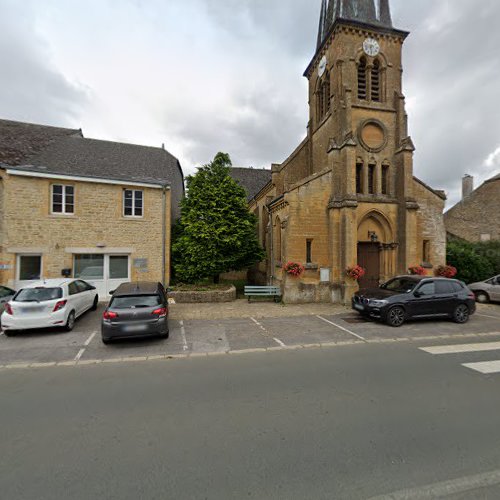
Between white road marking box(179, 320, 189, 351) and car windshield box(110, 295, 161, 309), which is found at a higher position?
car windshield box(110, 295, 161, 309)

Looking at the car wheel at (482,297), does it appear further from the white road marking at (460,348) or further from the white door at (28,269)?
the white door at (28,269)

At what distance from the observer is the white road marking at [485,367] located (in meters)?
5.41

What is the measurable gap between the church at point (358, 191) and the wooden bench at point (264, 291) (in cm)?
71

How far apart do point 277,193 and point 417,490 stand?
51.3 feet

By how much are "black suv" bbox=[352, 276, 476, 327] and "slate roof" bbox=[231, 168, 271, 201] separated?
20318mm

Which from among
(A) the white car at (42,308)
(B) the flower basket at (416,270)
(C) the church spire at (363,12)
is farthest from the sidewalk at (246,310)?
(C) the church spire at (363,12)

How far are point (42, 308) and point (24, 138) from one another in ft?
44.2

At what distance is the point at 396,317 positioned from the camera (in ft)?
29.2

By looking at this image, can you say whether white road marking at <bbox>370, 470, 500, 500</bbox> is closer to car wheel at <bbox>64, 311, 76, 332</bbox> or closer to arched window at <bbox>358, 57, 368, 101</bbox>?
car wheel at <bbox>64, 311, 76, 332</bbox>

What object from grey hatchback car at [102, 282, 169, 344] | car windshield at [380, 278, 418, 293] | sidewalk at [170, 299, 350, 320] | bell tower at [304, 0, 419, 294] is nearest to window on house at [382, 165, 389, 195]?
bell tower at [304, 0, 419, 294]

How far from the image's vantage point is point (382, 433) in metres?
3.43

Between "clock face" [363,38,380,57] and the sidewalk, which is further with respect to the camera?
"clock face" [363,38,380,57]

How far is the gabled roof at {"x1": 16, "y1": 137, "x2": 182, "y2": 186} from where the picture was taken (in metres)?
13.5

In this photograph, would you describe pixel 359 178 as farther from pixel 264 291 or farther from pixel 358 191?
pixel 264 291
